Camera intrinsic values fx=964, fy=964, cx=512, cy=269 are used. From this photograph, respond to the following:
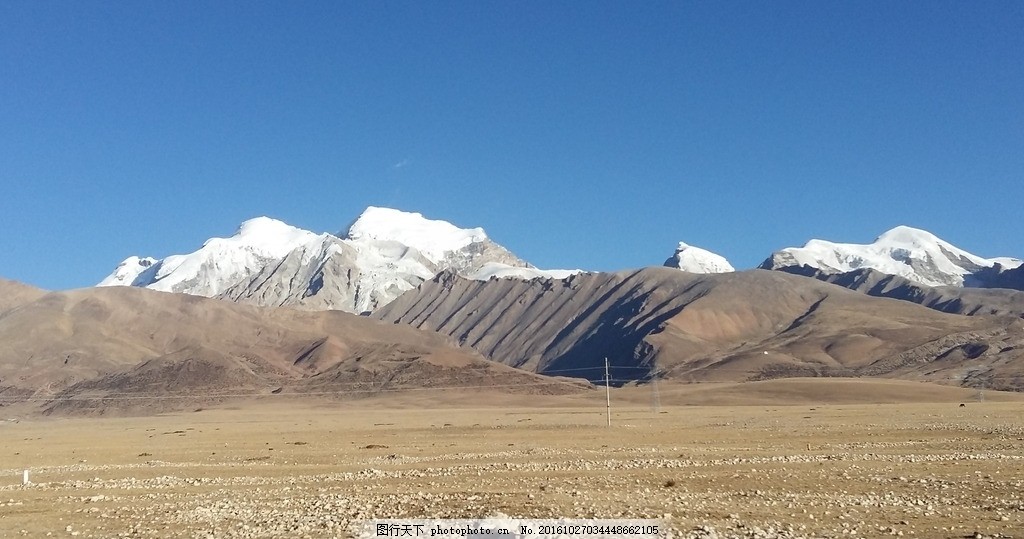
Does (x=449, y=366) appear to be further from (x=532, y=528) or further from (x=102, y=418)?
(x=532, y=528)

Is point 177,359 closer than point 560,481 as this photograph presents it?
No

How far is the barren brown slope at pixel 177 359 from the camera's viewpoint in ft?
474

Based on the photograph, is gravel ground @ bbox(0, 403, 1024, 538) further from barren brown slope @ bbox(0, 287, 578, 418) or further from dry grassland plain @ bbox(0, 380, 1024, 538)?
barren brown slope @ bbox(0, 287, 578, 418)

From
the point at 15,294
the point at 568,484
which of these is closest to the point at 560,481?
the point at 568,484

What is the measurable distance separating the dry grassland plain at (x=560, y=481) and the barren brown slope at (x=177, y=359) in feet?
296

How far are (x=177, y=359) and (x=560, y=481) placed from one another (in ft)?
458

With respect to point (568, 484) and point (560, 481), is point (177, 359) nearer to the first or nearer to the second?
point (560, 481)

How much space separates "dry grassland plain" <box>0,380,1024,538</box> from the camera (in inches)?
814

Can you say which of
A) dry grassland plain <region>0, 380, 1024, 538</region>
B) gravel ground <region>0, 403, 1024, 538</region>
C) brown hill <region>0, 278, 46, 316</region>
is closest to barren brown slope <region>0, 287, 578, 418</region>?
brown hill <region>0, 278, 46, 316</region>

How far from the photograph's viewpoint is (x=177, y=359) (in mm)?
155875

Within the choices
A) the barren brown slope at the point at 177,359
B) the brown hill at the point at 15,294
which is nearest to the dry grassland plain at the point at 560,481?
the barren brown slope at the point at 177,359

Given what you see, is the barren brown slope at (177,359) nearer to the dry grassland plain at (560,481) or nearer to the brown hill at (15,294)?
the brown hill at (15,294)

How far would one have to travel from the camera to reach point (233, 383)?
148375 millimetres

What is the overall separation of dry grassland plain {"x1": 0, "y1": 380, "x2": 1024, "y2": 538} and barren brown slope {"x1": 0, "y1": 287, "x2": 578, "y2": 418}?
90211mm
